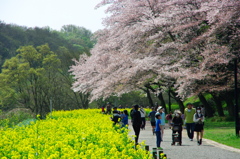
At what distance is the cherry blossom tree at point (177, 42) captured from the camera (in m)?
21.0

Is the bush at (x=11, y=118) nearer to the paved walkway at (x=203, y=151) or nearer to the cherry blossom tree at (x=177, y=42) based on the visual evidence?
the cherry blossom tree at (x=177, y=42)

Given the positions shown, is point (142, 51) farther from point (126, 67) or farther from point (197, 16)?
point (197, 16)

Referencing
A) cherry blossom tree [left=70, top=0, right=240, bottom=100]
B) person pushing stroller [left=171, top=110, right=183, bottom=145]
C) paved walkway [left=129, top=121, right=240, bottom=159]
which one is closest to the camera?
paved walkway [left=129, top=121, right=240, bottom=159]

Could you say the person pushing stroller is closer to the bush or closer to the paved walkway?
the paved walkway

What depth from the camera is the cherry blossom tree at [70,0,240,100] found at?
828 inches

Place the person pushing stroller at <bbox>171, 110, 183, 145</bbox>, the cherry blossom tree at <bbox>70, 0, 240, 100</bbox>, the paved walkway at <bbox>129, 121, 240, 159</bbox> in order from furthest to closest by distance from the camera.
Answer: the cherry blossom tree at <bbox>70, 0, 240, 100</bbox> < the person pushing stroller at <bbox>171, 110, 183, 145</bbox> < the paved walkway at <bbox>129, 121, 240, 159</bbox>

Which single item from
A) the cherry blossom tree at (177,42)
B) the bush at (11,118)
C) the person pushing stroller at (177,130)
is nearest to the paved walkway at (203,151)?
the person pushing stroller at (177,130)

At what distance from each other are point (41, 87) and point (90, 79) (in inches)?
606

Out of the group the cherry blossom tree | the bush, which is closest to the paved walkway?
the cherry blossom tree

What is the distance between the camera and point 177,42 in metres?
24.7

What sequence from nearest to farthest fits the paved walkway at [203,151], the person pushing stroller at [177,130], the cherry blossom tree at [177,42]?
1. the paved walkway at [203,151]
2. the person pushing stroller at [177,130]
3. the cherry blossom tree at [177,42]

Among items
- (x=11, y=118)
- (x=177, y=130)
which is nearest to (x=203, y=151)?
(x=177, y=130)

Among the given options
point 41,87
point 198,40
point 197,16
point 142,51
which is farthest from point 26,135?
point 41,87

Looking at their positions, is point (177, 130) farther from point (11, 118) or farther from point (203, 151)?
point (11, 118)
